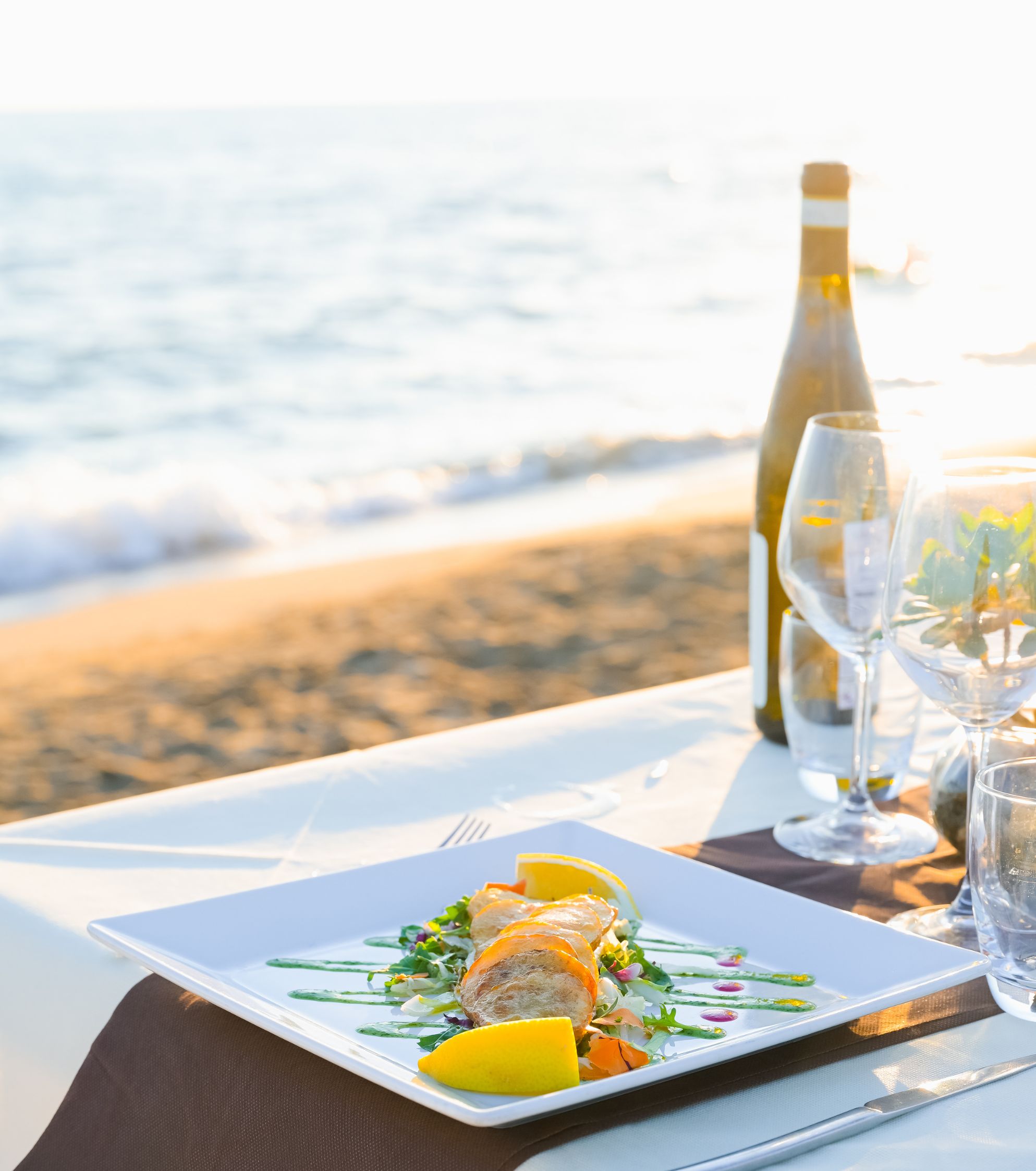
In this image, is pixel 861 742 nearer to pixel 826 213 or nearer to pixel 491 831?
pixel 491 831

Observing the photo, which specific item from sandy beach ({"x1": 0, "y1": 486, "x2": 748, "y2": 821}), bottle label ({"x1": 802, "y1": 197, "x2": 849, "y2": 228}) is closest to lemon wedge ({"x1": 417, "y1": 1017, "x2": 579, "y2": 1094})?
bottle label ({"x1": 802, "y1": 197, "x2": 849, "y2": 228})

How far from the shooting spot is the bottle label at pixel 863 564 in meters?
0.93

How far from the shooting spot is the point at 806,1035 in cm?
66

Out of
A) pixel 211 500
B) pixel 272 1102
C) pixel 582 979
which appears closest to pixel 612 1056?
pixel 582 979

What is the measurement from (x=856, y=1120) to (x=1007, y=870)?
0.15 metres

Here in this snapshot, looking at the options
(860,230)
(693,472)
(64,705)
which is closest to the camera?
(64,705)

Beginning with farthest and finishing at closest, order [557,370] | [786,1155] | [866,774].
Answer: [557,370]
[866,774]
[786,1155]

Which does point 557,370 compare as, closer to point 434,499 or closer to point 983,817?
point 434,499

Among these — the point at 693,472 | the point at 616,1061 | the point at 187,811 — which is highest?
the point at 616,1061

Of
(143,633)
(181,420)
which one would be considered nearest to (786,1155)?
(143,633)

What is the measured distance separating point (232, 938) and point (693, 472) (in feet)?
25.6

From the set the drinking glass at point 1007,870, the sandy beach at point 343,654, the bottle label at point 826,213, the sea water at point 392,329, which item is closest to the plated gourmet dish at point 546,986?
the drinking glass at point 1007,870

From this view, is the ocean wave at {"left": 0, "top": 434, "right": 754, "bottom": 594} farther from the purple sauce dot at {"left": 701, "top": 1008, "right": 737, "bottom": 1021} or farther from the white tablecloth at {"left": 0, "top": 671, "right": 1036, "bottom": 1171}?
the purple sauce dot at {"left": 701, "top": 1008, "right": 737, "bottom": 1021}

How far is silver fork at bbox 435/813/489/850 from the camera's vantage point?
1014 mm
